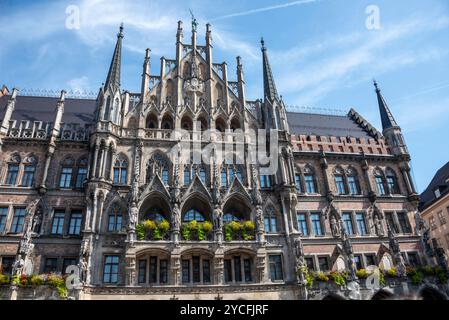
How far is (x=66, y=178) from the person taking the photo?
91.0 ft

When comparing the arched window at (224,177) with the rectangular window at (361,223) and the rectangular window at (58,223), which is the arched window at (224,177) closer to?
the rectangular window at (361,223)

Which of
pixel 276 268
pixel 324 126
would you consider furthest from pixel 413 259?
pixel 324 126

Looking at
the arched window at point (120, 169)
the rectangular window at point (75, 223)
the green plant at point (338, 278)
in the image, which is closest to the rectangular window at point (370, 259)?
the green plant at point (338, 278)

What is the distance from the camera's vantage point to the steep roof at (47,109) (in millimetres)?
31516

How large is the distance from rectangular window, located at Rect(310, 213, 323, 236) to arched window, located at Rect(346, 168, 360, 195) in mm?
4732

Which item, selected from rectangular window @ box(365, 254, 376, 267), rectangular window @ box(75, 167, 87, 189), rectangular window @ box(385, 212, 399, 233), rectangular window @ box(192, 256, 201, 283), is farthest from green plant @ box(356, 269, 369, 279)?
rectangular window @ box(75, 167, 87, 189)

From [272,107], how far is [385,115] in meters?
14.8

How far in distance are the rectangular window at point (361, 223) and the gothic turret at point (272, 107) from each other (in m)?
10.5

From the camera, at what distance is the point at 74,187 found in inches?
1074

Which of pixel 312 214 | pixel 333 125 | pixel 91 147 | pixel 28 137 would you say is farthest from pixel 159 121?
pixel 333 125

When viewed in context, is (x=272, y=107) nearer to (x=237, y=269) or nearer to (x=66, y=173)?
(x=237, y=269)

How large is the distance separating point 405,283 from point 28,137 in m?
33.5

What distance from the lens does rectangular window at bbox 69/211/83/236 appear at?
84.5 feet
